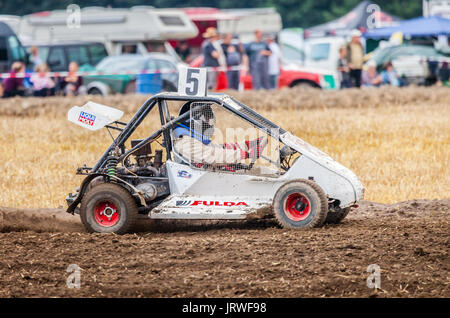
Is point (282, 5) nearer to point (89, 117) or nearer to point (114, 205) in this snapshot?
point (89, 117)

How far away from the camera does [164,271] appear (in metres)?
7.45

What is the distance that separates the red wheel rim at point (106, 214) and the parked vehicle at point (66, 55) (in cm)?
2196

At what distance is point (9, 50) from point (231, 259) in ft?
87.9

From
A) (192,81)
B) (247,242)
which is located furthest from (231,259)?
(192,81)

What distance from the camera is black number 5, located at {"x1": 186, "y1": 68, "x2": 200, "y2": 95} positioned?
962cm

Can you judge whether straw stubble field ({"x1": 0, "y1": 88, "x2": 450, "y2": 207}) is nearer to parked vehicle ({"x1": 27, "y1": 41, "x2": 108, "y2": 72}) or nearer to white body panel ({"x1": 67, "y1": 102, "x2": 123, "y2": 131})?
white body panel ({"x1": 67, "y1": 102, "x2": 123, "y2": 131})

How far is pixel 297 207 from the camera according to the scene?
9.16 meters

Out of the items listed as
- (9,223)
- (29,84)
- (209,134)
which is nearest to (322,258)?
(209,134)

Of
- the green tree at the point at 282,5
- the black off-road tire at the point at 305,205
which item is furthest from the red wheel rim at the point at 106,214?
the green tree at the point at 282,5

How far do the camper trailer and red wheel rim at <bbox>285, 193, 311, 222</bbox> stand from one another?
83.4ft

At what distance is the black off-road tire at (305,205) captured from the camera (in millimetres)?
9008

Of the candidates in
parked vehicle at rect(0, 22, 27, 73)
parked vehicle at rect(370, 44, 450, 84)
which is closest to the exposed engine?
parked vehicle at rect(370, 44, 450, 84)

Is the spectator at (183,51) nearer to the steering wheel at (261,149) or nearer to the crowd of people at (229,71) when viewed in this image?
the crowd of people at (229,71)

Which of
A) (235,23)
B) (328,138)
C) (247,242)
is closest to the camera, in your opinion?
(247,242)
